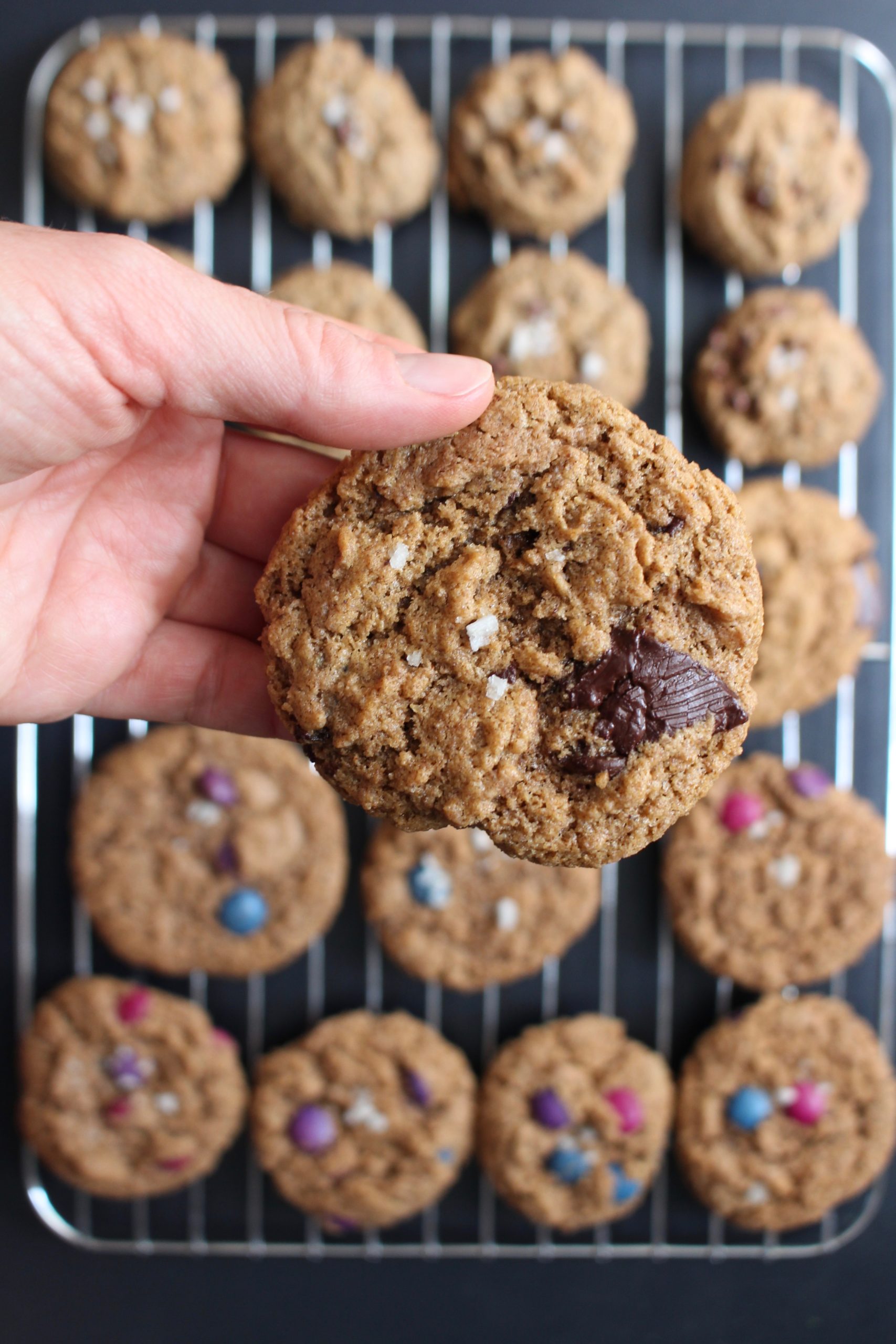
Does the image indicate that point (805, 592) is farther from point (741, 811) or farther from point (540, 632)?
point (540, 632)

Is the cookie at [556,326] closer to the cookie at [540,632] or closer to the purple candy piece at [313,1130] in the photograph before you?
the cookie at [540,632]

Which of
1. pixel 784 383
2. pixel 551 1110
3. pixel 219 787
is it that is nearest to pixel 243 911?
pixel 219 787

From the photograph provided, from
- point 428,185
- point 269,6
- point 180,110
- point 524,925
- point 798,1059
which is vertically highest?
point 269,6

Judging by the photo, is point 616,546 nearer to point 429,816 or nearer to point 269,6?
point 429,816

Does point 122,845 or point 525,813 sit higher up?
point 525,813

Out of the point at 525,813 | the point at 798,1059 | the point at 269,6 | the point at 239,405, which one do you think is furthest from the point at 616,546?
the point at 269,6

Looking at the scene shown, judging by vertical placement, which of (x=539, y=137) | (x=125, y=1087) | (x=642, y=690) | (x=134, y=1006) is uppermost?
(x=539, y=137)
